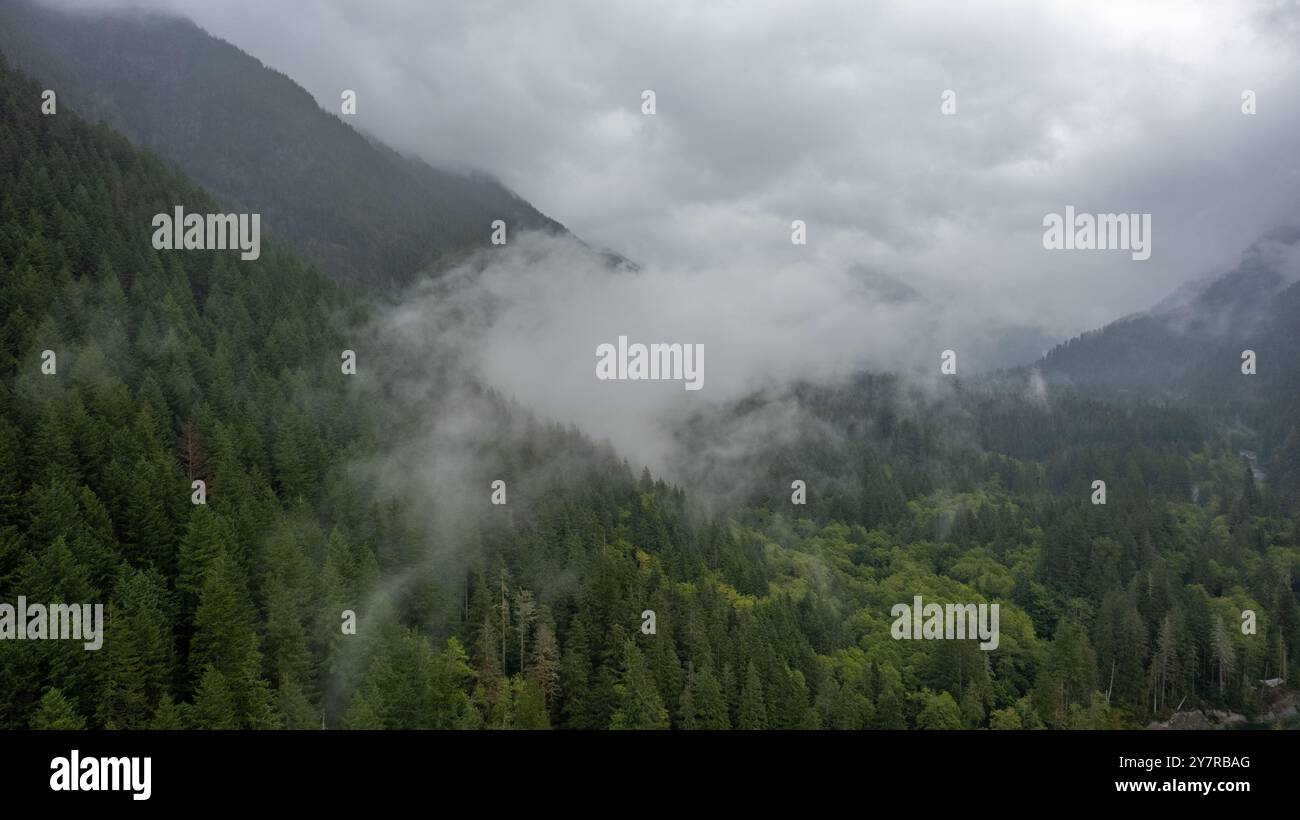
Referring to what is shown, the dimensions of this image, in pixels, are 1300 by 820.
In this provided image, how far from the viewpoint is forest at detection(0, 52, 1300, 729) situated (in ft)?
149

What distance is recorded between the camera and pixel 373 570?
2336 inches

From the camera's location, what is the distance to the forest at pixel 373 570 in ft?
149

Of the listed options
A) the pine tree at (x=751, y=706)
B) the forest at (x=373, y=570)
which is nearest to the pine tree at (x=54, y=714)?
the forest at (x=373, y=570)

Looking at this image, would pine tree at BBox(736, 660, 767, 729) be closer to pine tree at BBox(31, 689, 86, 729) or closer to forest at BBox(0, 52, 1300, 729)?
forest at BBox(0, 52, 1300, 729)

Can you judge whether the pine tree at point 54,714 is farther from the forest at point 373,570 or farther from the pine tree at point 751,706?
the pine tree at point 751,706

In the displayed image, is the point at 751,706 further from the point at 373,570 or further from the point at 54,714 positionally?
the point at 54,714

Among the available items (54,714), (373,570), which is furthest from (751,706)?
(54,714)

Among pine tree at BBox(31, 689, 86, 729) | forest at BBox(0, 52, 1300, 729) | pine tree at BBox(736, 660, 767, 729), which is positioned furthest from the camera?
pine tree at BBox(736, 660, 767, 729)

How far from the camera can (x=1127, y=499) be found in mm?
166375

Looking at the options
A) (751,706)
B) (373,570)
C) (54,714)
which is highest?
(373,570)

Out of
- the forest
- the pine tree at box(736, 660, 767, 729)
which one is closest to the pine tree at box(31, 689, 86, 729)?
the forest
